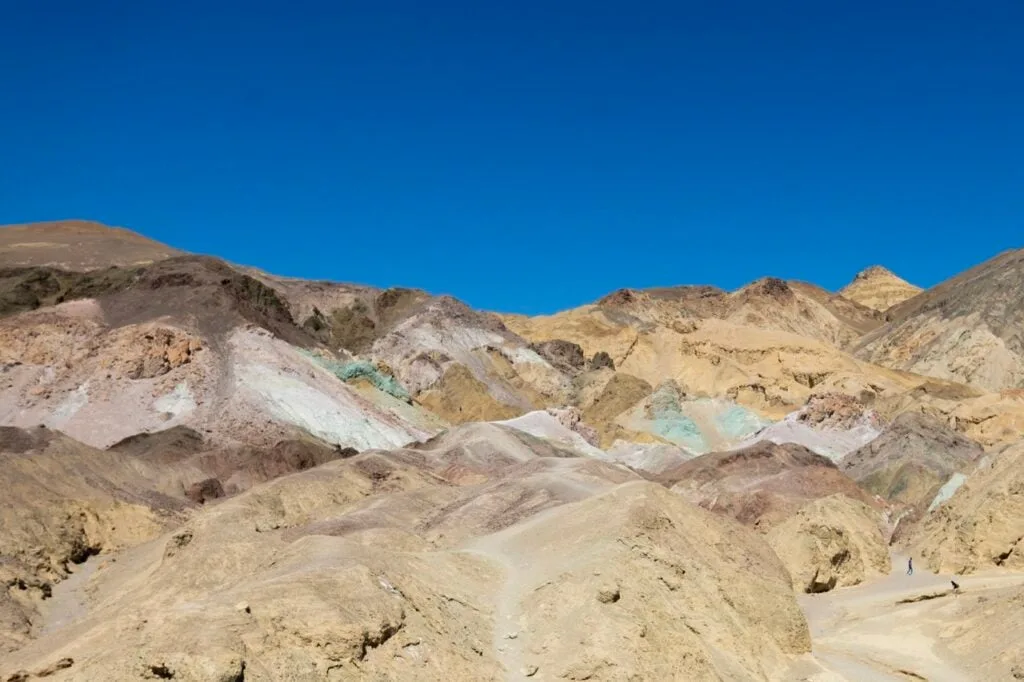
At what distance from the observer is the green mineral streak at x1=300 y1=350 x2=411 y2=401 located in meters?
77.7

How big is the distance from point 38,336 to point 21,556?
39292 millimetres

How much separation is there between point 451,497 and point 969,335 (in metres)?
105

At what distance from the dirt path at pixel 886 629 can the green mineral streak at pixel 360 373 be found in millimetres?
47651

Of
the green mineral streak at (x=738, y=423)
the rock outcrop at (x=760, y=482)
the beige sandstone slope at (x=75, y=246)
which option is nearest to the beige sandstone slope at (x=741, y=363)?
the green mineral streak at (x=738, y=423)

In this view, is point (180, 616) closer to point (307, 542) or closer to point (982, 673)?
point (307, 542)

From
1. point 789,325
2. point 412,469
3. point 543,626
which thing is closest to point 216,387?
point 412,469

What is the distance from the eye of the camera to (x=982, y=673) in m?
22.5

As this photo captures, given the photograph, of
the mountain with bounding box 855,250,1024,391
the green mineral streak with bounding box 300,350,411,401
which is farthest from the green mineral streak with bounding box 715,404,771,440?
the mountain with bounding box 855,250,1024,391

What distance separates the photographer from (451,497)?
37562 mm

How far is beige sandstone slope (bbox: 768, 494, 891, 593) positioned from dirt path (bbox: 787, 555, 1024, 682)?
1.95ft

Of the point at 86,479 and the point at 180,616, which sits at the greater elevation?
the point at 86,479

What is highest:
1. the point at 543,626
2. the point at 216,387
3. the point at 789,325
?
the point at 789,325

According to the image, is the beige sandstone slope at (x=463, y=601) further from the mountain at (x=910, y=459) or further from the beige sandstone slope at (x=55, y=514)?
the mountain at (x=910, y=459)

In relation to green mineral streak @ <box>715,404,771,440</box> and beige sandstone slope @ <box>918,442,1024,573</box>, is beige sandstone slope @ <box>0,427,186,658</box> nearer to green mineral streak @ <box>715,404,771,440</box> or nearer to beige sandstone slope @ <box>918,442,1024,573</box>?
beige sandstone slope @ <box>918,442,1024,573</box>
